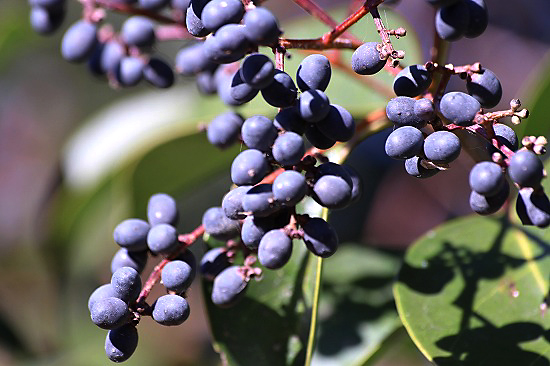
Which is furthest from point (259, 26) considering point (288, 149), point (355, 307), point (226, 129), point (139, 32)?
point (355, 307)

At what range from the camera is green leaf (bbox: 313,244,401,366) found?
71.0 inches

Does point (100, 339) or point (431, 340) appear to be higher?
point (431, 340)

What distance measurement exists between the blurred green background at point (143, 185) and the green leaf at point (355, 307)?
0.01m

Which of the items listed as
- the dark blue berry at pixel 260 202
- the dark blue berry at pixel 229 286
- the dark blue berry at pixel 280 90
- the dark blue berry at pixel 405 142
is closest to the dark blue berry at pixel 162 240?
the dark blue berry at pixel 229 286

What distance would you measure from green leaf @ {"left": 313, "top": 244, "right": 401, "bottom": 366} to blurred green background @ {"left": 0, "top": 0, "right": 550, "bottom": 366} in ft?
0.03

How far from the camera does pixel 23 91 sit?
4.98 meters

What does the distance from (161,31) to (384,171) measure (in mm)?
1437

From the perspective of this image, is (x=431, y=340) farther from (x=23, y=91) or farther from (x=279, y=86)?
(x=23, y=91)

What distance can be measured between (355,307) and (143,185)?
2.30 ft

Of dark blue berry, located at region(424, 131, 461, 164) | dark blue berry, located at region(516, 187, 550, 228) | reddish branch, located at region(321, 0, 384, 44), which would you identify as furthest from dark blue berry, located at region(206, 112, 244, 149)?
dark blue berry, located at region(516, 187, 550, 228)

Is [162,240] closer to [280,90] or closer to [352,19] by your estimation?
[280,90]

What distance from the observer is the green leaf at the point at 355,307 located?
180 cm

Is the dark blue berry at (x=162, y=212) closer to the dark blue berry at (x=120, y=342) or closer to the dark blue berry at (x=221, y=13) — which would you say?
the dark blue berry at (x=120, y=342)

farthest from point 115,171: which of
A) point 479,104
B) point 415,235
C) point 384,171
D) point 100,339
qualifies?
point 415,235
